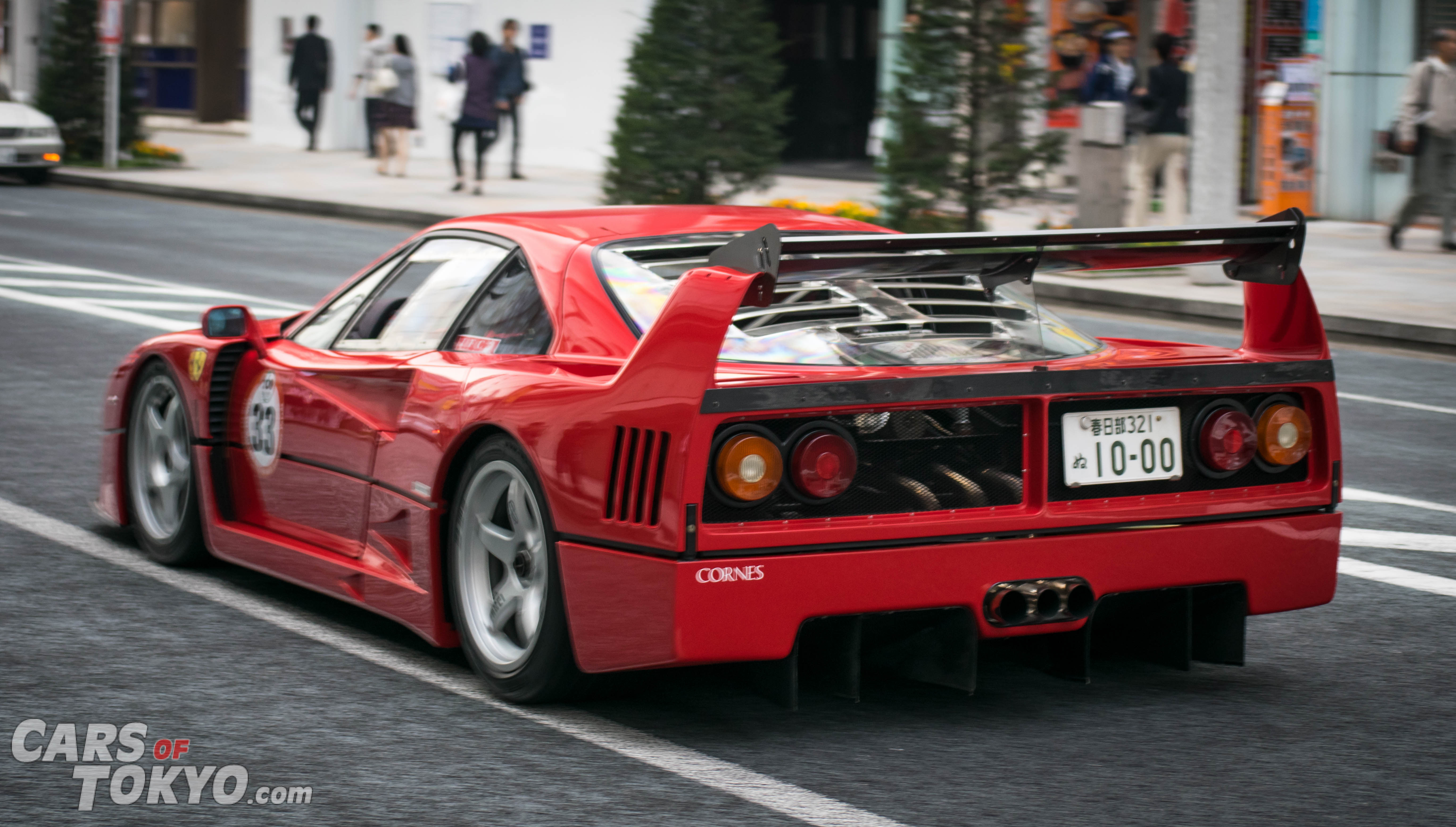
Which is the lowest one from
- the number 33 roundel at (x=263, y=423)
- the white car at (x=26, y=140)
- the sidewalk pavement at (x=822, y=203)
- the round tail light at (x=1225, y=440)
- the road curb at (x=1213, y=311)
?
the number 33 roundel at (x=263, y=423)

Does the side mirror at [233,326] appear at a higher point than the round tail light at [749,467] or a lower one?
higher

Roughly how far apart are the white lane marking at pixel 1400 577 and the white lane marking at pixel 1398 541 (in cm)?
22

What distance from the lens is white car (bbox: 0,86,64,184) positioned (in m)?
25.6

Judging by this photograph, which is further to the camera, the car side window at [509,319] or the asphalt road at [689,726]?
the car side window at [509,319]

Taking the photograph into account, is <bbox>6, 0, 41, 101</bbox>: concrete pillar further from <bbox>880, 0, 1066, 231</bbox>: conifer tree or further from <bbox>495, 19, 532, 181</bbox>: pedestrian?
<bbox>880, 0, 1066, 231</bbox>: conifer tree

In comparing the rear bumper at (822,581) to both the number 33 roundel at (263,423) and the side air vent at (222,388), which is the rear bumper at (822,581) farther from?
the side air vent at (222,388)

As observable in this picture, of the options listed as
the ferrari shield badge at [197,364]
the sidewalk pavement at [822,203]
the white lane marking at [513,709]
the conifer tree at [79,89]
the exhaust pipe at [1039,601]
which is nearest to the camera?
the white lane marking at [513,709]

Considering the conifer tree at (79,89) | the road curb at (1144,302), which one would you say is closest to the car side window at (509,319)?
the road curb at (1144,302)

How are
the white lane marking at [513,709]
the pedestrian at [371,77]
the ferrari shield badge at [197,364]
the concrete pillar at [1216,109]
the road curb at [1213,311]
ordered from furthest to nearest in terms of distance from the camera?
the pedestrian at [371,77] → the concrete pillar at [1216,109] → the road curb at [1213,311] → the ferrari shield badge at [197,364] → the white lane marking at [513,709]

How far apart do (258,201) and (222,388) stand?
18.8m

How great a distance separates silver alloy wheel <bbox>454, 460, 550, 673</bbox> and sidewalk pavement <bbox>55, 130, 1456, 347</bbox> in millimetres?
5626

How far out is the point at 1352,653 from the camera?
5090 millimetres

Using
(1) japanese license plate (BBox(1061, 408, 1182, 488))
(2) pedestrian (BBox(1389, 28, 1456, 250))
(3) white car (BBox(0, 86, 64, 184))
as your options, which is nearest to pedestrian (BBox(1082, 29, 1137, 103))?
(2) pedestrian (BBox(1389, 28, 1456, 250))

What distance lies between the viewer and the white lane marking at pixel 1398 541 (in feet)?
21.1
